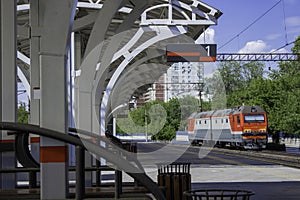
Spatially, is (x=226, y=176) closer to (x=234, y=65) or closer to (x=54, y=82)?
(x=54, y=82)

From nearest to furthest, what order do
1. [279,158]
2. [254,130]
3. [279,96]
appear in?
[279,158], [254,130], [279,96]

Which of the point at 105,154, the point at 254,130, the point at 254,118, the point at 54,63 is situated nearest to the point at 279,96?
the point at 254,118

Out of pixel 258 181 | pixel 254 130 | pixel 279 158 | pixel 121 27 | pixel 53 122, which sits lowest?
pixel 279 158

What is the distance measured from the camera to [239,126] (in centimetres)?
3831

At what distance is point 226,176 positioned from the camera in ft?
60.5

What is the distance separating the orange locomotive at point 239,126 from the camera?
3812 centimetres

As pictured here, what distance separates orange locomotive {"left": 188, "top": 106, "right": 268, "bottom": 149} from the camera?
3812 centimetres

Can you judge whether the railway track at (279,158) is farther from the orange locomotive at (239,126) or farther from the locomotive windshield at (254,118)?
the locomotive windshield at (254,118)

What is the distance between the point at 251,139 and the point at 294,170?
16.9m

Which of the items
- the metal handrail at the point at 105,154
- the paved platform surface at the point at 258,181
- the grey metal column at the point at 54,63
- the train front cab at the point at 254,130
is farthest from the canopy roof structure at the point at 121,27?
the train front cab at the point at 254,130

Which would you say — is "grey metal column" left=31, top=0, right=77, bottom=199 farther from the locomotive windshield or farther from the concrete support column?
the locomotive windshield

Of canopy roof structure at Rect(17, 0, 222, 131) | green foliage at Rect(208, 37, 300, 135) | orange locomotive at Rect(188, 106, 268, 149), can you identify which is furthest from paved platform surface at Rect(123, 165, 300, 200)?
green foliage at Rect(208, 37, 300, 135)

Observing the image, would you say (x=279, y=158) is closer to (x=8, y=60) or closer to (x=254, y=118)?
(x=254, y=118)

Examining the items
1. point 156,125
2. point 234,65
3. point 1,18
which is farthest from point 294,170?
point 234,65
